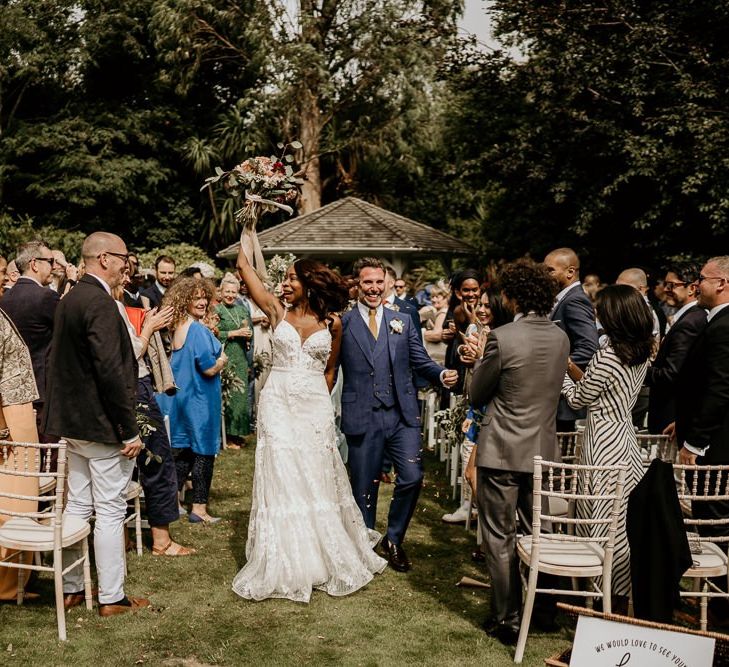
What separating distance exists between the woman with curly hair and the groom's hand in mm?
2260

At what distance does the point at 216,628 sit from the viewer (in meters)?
5.20

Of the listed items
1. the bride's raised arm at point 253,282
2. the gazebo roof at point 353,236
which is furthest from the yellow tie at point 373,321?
the gazebo roof at point 353,236

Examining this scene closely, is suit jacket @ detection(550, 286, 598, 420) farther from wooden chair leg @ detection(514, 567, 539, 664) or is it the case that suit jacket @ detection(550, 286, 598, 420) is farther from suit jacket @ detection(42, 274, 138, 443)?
suit jacket @ detection(42, 274, 138, 443)

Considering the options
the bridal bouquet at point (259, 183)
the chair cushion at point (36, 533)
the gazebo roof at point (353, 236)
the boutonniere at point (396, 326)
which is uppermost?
the gazebo roof at point (353, 236)

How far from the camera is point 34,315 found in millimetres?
6734

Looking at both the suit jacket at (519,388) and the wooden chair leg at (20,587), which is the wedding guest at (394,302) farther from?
the wooden chair leg at (20,587)

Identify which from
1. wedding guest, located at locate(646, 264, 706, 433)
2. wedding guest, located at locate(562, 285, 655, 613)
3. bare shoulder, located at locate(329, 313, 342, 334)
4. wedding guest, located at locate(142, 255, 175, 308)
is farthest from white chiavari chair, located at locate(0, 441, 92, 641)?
wedding guest, located at locate(142, 255, 175, 308)

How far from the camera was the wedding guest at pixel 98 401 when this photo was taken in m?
5.02

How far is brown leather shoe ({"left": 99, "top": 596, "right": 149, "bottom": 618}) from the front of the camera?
5.31m

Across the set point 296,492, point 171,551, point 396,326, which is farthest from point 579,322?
point 171,551

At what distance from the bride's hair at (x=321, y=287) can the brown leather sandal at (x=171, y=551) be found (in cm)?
232

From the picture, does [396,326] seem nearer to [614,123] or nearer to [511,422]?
[511,422]

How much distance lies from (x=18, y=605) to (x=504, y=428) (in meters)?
3.40

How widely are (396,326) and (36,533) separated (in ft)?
9.46
